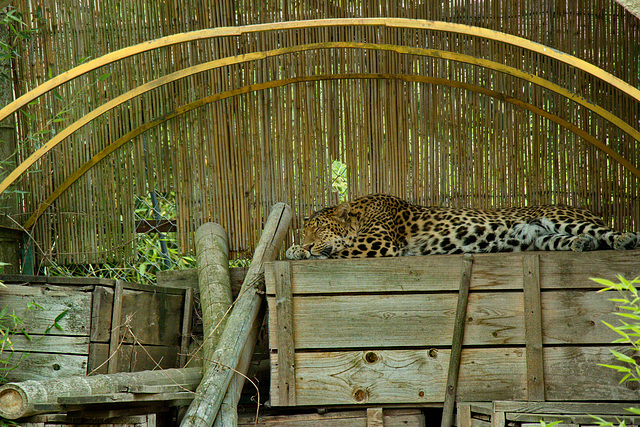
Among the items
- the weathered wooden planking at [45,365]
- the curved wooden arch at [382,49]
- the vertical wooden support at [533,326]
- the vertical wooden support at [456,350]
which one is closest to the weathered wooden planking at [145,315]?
the weathered wooden planking at [45,365]

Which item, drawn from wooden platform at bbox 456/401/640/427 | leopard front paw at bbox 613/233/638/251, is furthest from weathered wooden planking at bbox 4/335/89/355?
leopard front paw at bbox 613/233/638/251

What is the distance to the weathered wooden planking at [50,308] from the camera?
14.6ft

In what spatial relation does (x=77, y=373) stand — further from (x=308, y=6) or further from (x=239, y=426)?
(x=308, y=6)

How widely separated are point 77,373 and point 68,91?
275 centimetres

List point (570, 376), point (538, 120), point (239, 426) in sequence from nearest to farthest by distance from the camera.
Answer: point (570, 376)
point (239, 426)
point (538, 120)

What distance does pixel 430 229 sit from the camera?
5.32 metres

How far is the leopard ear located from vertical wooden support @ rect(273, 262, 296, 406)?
1.22 meters

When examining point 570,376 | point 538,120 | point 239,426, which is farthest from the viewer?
point 538,120

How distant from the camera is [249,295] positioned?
4.78 meters

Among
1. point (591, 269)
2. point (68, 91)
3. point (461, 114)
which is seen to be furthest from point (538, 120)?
point (68, 91)

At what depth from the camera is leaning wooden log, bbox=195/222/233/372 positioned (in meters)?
4.80

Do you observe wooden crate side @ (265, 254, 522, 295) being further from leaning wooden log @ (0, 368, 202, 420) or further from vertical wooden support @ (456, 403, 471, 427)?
leaning wooden log @ (0, 368, 202, 420)

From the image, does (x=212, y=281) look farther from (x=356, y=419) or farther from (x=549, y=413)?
(x=549, y=413)

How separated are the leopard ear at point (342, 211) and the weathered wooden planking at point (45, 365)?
237 centimetres
